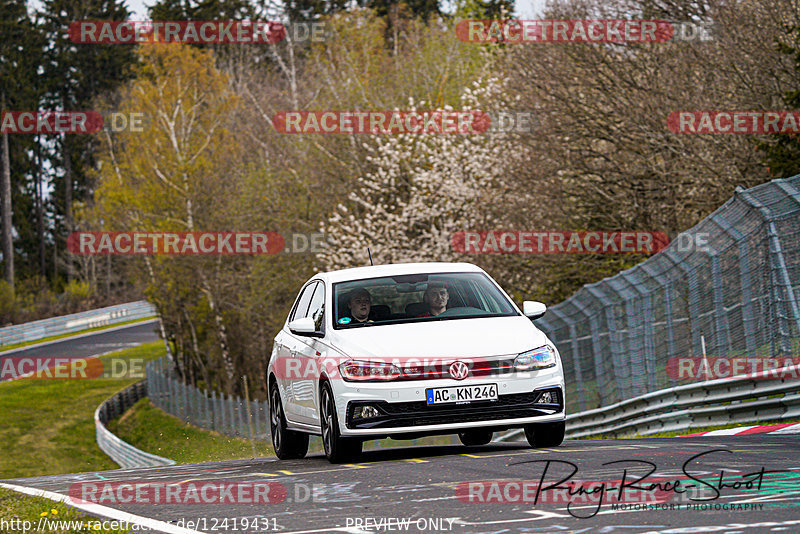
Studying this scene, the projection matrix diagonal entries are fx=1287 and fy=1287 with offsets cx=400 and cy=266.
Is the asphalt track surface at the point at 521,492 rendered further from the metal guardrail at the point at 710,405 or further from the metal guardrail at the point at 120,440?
the metal guardrail at the point at 120,440

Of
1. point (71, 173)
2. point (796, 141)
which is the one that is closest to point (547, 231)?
point (796, 141)

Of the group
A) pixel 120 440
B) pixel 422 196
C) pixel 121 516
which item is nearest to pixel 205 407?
pixel 120 440

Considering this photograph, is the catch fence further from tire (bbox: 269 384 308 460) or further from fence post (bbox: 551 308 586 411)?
tire (bbox: 269 384 308 460)

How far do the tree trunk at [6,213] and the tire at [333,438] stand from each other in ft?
235

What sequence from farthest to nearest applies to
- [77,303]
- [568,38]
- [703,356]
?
[77,303], [568,38], [703,356]

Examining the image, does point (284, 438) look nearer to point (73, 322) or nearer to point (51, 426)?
point (51, 426)

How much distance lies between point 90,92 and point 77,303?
1377 centimetres

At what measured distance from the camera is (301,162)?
46.6 meters

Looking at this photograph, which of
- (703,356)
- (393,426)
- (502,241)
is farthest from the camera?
(502,241)

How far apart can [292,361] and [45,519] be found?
462cm

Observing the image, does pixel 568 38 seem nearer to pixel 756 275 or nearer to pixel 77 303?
pixel 756 275

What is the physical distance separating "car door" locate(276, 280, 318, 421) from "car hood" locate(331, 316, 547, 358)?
1312mm

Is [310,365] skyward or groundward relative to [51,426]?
skyward

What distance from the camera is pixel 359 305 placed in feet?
39.1
